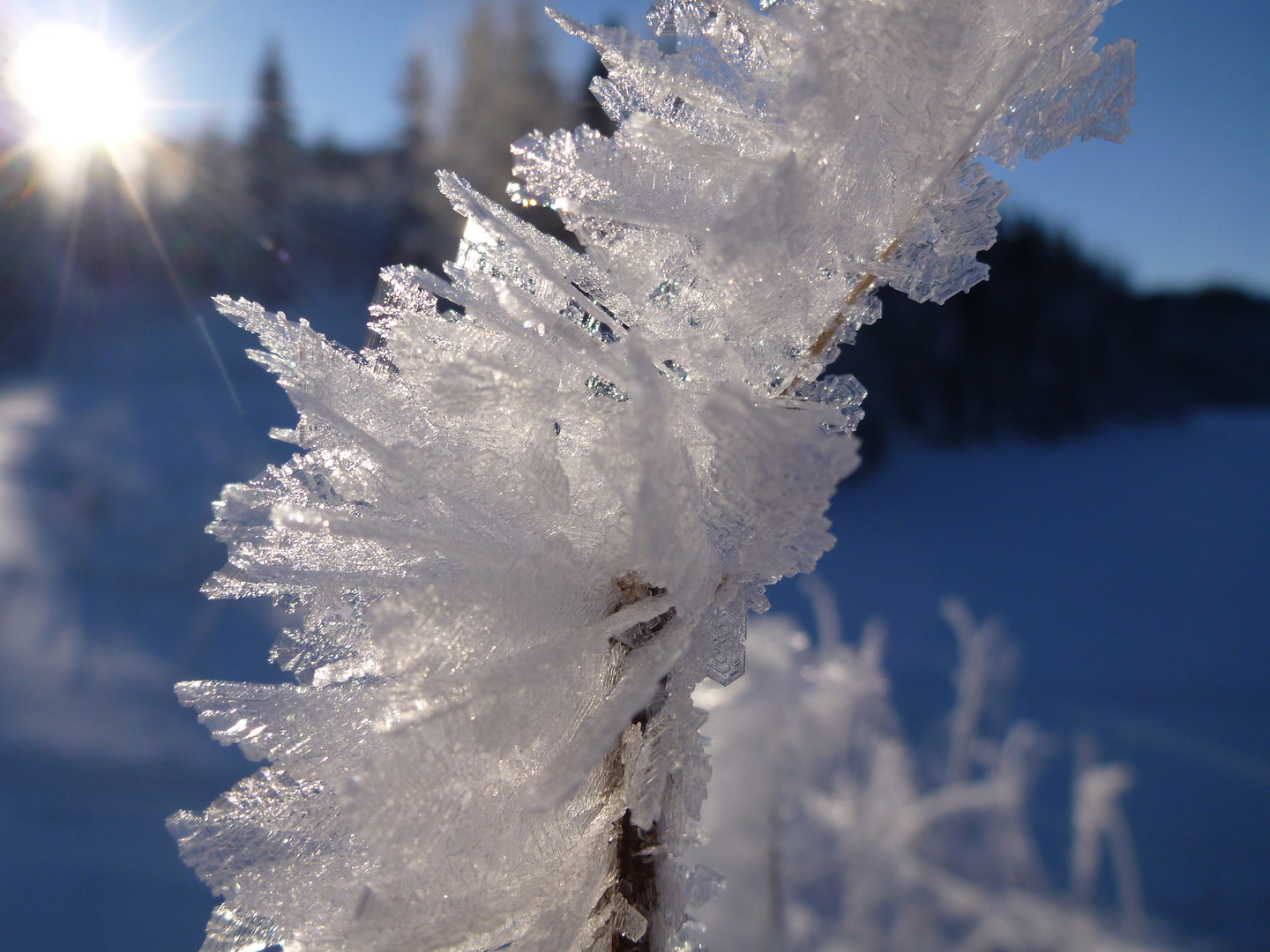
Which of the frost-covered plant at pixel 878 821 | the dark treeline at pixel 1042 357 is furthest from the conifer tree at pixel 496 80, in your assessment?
the frost-covered plant at pixel 878 821

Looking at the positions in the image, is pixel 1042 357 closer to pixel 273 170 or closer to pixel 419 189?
pixel 419 189

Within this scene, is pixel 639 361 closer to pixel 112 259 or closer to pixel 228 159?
pixel 112 259

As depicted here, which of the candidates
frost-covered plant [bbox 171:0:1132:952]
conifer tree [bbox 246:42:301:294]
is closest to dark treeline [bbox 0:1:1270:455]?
conifer tree [bbox 246:42:301:294]

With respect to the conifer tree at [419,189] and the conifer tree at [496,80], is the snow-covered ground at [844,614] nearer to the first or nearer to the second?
the conifer tree at [419,189]

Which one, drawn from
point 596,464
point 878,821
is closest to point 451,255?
point 878,821

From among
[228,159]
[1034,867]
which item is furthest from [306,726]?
[228,159]

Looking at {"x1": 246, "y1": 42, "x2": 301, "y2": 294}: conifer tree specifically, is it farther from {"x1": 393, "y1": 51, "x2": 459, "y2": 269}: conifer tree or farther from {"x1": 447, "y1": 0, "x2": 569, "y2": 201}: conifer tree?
{"x1": 447, "y1": 0, "x2": 569, "y2": 201}: conifer tree
